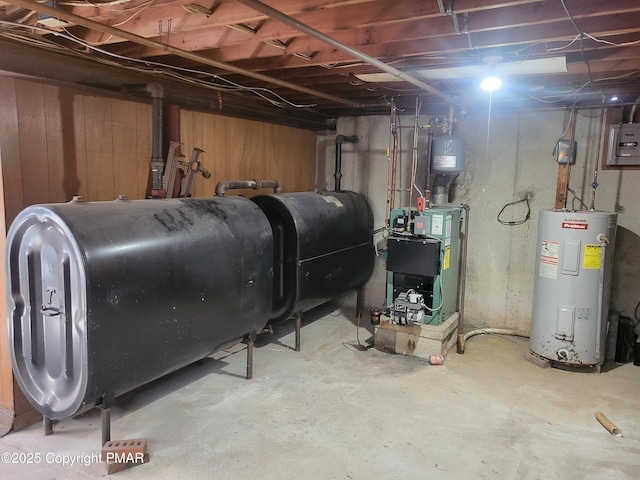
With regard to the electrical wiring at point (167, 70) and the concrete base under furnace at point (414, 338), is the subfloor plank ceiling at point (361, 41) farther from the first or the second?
the concrete base under furnace at point (414, 338)

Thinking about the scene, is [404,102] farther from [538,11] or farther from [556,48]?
[538,11]

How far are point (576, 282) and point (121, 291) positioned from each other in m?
3.34

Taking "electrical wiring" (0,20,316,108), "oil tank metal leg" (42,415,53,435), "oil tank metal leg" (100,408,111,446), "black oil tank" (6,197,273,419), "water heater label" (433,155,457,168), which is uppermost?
"electrical wiring" (0,20,316,108)

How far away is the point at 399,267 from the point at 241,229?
1.55 meters

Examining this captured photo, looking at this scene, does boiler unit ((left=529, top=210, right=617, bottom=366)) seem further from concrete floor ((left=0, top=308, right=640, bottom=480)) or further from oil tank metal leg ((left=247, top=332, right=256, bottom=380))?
oil tank metal leg ((left=247, top=332, right=256, bottom=380))

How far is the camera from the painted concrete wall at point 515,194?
13.8 feet

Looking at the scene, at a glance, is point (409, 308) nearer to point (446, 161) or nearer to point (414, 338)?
point (414, 338)

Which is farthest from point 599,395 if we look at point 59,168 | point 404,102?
point 59,168

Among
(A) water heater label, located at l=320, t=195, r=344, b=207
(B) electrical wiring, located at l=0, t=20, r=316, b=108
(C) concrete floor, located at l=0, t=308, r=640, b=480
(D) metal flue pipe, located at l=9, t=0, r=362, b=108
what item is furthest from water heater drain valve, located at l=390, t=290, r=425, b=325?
(B) electrical wiring, located at l=0, t=20, r=316, b=108

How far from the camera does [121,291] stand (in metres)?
2.43

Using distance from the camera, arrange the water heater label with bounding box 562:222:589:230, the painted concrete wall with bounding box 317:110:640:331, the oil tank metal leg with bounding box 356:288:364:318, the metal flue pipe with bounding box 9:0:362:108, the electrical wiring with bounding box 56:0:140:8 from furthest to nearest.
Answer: the oil tank metal leg with bounding box 356:288:364:318
the painted concrete wall with bounding box 317:110:640:331
the water heater label with bounding box 562:222:589:230
the electrical wiring with bounding box 56:0:140:8
the metal flue pipe with bounding box 9:0:362:108

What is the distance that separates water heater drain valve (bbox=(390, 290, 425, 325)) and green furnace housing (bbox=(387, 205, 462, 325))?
0.14 meters

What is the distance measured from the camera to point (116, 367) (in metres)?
2.46

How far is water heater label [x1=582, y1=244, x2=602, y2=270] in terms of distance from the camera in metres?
3.65
